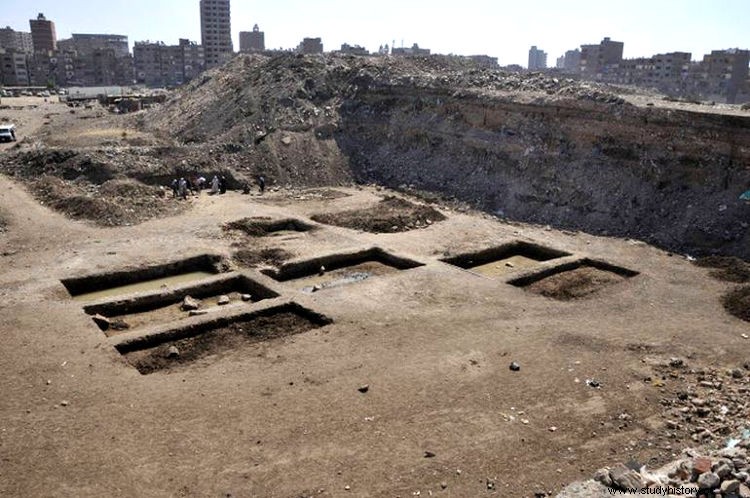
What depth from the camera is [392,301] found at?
13.4m

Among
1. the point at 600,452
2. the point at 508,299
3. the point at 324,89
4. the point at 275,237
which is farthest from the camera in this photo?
the point at 324,89

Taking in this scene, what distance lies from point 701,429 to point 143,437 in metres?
7.42

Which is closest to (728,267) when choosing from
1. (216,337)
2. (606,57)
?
(216,337)

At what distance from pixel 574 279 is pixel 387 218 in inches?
259

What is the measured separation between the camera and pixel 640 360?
10.9m

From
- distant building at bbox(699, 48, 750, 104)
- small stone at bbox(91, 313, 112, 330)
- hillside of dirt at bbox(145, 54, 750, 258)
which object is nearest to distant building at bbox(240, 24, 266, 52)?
distant building at bbox(699, 48, 750, 104)

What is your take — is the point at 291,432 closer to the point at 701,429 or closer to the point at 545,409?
the point at 545,409

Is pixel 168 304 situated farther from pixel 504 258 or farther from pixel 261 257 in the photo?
pixel 504 258

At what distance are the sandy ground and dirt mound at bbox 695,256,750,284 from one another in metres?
0.59

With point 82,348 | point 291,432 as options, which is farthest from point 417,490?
point 82,348

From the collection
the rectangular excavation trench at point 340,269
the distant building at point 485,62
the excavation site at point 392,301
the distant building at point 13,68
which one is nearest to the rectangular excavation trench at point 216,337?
the excavation site at point 392,301

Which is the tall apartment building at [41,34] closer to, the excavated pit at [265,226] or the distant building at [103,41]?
the distant building at [103,41]

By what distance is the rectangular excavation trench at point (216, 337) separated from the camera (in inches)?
423

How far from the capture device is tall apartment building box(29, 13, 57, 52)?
110 meters
